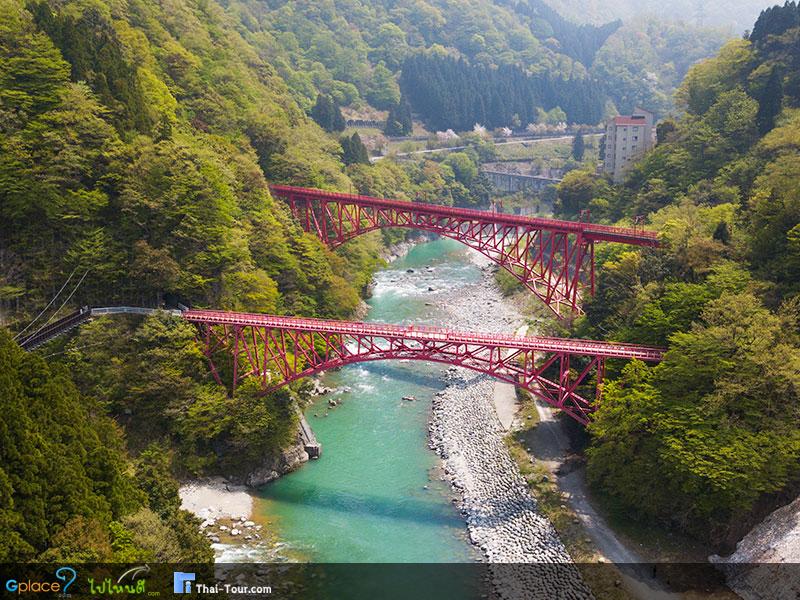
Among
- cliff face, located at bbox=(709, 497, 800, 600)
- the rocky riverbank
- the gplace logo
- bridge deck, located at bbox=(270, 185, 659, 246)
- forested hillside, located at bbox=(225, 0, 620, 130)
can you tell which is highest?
forested hillside, located at bbox=(225, 0, 620, 130)

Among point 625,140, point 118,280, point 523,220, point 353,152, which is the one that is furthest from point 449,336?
point 353,152

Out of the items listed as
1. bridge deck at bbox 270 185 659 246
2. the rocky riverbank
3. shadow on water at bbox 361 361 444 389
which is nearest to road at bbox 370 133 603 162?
bridge deck at bbox 270 185 659 246

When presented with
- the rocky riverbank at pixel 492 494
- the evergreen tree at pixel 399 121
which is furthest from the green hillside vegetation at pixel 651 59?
the rocky riverbank at pixel 492 494

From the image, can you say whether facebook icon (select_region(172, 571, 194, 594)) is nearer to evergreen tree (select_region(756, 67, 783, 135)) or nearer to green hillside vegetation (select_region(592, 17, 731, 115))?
evergreen tree (select_region(756, 67, 783, 135))

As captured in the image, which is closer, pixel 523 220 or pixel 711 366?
pixel 711 366

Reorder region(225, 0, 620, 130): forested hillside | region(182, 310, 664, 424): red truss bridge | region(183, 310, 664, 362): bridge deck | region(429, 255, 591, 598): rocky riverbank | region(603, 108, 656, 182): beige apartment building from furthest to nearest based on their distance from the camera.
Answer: region(225, 0, 620, 130): forested hillside, region(603, 108, 656, 182): beige apartment building, region(182, 310, 664, 424): red truss bridge, region(183, 310, 664, 362): bridge deck, region(429, 255, 591, 598): rocky riverbank

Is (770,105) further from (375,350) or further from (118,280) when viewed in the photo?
(118,280)

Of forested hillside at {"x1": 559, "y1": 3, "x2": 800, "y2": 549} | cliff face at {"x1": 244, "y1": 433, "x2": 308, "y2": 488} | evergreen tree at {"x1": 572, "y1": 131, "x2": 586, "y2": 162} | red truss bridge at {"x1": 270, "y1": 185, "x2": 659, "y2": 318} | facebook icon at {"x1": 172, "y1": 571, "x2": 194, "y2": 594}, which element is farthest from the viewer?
evergreen tree at {"x1": 572, "y1": 131, "x2": 586, "y2": 162}
